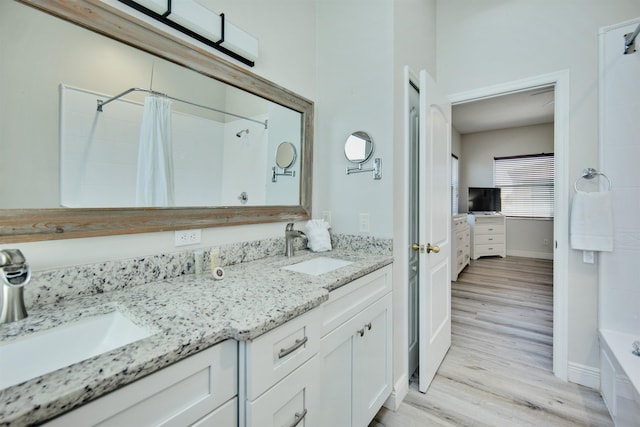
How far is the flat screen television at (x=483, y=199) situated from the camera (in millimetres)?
5883

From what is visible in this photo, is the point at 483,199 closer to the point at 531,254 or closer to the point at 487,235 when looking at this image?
the point at 487,235

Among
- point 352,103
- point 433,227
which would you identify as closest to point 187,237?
point 352,103

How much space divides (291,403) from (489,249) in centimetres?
610

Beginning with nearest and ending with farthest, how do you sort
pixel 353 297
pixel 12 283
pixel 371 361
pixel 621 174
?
pixel 12 283 < pixel 353 297 < pixel 371 361 < pixel 621 174

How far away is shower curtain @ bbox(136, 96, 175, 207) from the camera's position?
3.79ft

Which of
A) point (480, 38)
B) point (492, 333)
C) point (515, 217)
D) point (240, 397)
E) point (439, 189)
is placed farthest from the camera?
point (515, 217)

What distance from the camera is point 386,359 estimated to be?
1627 mm

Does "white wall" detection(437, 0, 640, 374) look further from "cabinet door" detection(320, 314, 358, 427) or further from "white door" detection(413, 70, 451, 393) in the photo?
"cabinet door" detection(320, 314, 358, 427)

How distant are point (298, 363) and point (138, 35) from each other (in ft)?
4.45

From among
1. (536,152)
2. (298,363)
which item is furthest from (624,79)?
(536,152)

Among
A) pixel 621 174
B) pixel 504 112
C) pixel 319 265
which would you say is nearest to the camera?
pixel 319 265

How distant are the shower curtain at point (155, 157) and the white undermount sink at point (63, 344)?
0.50 meters

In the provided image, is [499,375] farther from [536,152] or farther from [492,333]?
[536,152]

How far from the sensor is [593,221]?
179 centimetres
